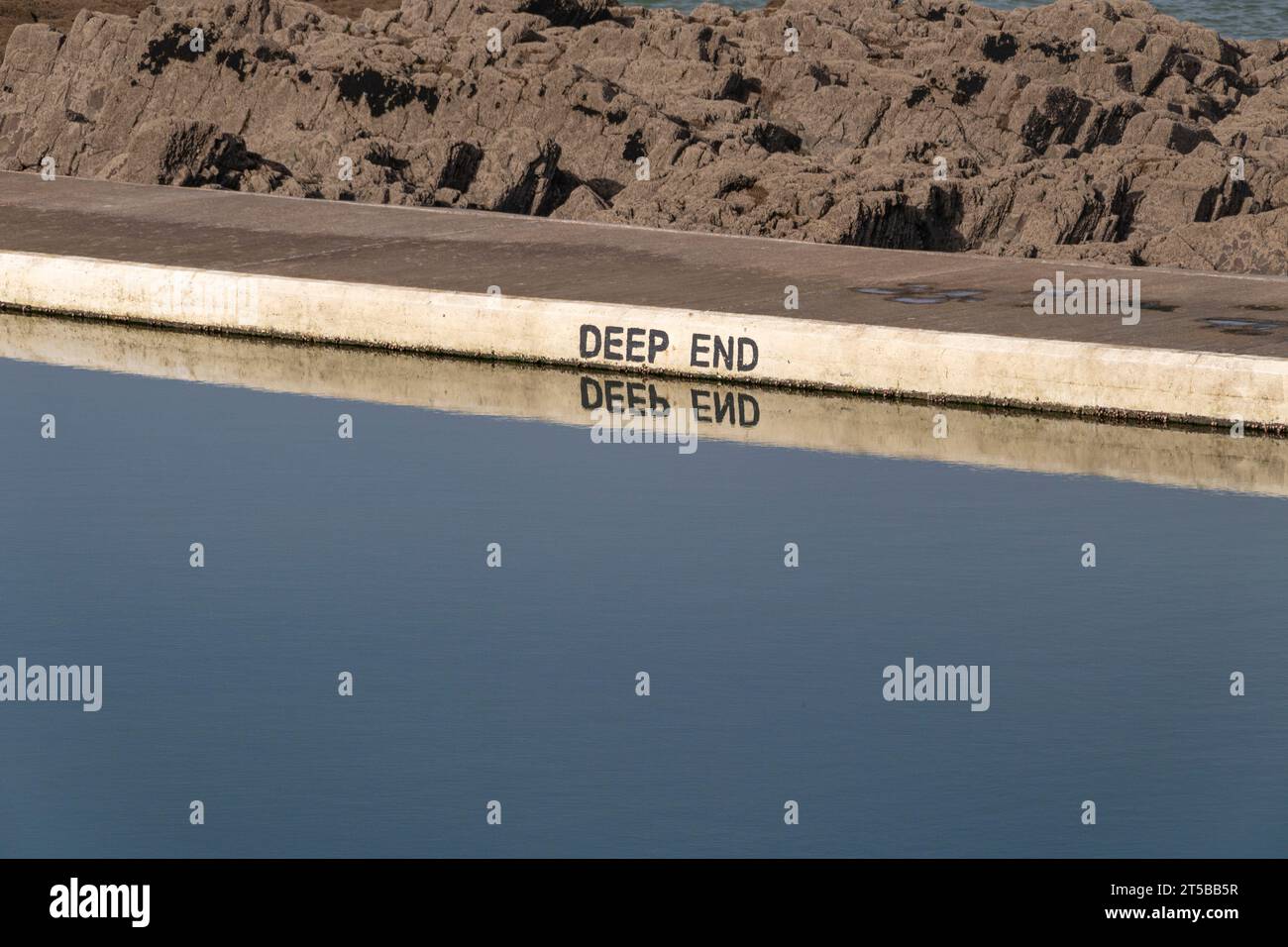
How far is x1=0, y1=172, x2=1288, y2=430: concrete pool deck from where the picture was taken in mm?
13406

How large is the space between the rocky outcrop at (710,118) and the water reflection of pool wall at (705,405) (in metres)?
5.72

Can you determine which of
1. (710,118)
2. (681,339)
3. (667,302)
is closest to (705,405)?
(681,339)

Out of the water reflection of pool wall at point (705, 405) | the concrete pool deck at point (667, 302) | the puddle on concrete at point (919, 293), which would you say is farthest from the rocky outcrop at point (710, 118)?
the water reflection of pool wall at point (705, 405)

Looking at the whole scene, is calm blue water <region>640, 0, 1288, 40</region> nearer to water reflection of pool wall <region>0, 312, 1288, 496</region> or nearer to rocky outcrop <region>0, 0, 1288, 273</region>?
rocky outcrop <region>0, 0, 1288, 273</region>

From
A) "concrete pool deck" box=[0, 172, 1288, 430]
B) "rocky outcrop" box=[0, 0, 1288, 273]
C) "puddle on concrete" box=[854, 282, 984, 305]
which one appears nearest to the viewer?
"concrete pool deck" box=[0, 172, 1288, 430]

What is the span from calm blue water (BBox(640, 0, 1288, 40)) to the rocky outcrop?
43.5 ft

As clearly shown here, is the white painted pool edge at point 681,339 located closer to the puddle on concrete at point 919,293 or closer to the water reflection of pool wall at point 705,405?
the water reflection of pool wall at point 705,405

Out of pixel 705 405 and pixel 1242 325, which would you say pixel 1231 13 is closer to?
pixel 1242 325

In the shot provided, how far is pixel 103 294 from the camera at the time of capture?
17531 mm

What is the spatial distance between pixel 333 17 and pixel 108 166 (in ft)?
31.8

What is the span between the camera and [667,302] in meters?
15.7

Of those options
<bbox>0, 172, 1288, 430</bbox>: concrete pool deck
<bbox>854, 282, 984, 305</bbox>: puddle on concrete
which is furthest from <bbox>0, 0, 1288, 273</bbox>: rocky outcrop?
<bbox>854, 282, 984, 305</bbox>: puddle on concrete

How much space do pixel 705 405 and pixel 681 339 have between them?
2.22 feet

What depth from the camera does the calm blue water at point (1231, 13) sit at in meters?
48.8
